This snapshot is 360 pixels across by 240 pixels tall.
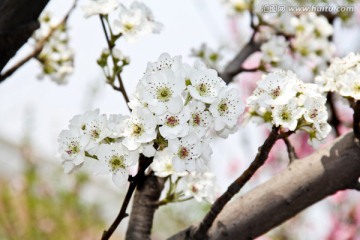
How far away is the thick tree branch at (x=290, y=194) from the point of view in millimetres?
866

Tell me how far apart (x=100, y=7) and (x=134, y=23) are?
0.06 m

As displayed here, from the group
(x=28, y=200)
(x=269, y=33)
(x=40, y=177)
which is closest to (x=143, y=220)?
(x=269, y=33)

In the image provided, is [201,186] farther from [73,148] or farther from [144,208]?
[73,148]

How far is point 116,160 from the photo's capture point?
70cm

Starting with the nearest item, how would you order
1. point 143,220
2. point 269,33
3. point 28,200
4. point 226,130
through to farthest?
point 226,130 → point 143,220 → point 269,33 → point 28,200

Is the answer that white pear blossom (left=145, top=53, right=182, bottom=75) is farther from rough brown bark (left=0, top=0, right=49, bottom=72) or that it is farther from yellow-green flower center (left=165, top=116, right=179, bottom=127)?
rough brown bark (left=0, top=0, right=49, bottom=72)

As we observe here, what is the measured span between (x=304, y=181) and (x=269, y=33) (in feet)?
1.90

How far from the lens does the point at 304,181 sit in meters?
0.88

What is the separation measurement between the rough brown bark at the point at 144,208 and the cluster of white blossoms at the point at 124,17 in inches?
9.7

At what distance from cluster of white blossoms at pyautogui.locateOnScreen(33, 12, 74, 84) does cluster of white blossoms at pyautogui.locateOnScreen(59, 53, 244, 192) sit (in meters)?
0.60

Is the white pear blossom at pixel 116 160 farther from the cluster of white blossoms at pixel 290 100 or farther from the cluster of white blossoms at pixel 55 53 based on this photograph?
the cluster of white blossoms at pixel 55 53

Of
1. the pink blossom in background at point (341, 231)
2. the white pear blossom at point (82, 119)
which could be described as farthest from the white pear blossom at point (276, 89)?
the pink blossom in background at point (341, 231)

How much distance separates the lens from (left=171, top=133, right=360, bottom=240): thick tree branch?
0.87 metres

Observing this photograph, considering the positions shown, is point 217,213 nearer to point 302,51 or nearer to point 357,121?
point 357,121
